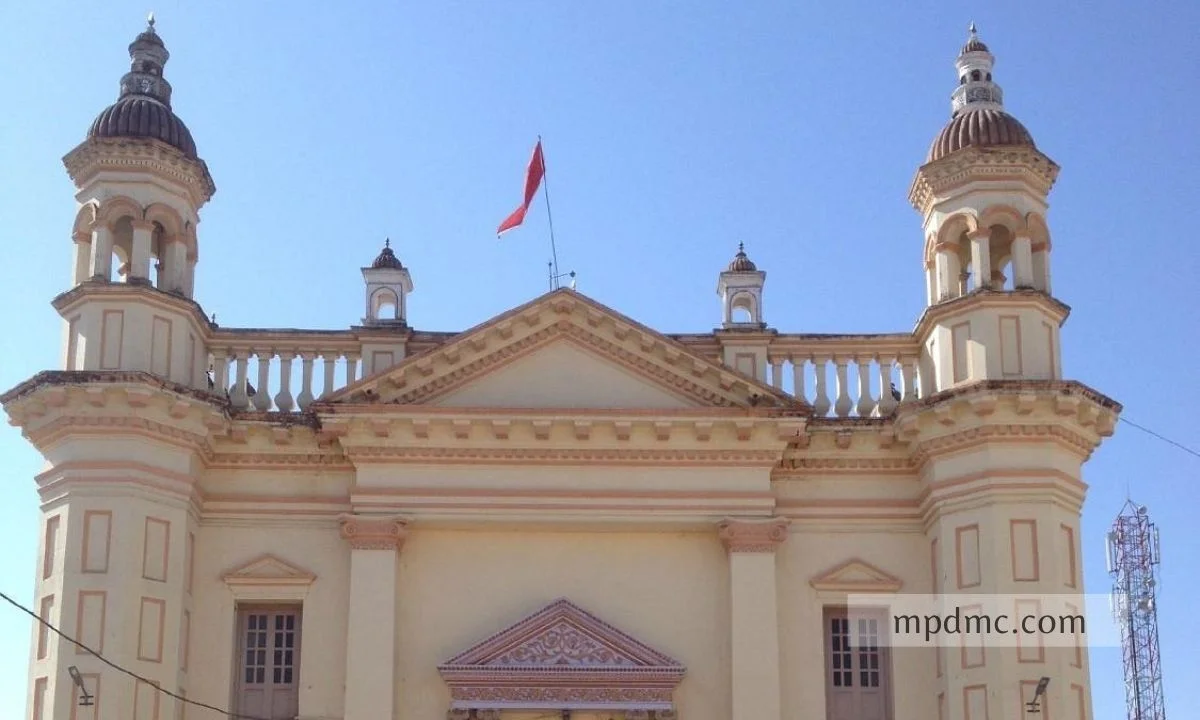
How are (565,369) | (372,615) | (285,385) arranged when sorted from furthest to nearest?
(285,385) → (565,369) → (372,615)

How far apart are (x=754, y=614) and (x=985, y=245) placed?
255 inches

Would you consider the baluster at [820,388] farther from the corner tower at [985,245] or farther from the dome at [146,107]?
the dome at [146,107]

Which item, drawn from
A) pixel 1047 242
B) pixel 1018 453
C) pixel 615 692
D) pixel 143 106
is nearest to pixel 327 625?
pixel 615 692

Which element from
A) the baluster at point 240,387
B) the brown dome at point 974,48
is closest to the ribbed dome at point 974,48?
the brown dome at point 974,48

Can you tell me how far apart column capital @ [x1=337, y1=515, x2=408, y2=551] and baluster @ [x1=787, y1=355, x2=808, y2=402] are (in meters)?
6.29

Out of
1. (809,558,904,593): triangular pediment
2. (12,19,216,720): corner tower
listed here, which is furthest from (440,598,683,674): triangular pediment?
(12,19,216,720): corner tower

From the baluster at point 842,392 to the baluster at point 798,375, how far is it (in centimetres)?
51

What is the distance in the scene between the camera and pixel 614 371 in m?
25.6

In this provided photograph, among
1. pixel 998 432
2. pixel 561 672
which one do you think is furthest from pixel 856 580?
pixel 561 672

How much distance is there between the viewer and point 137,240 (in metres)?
25.3

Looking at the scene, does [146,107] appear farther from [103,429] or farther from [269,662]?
[269,662]

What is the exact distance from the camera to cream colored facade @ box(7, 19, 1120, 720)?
2367 cm

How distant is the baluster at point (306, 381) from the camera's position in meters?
25.6

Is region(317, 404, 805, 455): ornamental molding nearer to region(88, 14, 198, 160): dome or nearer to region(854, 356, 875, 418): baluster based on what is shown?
region(854, 356, 875, 418): baluster
